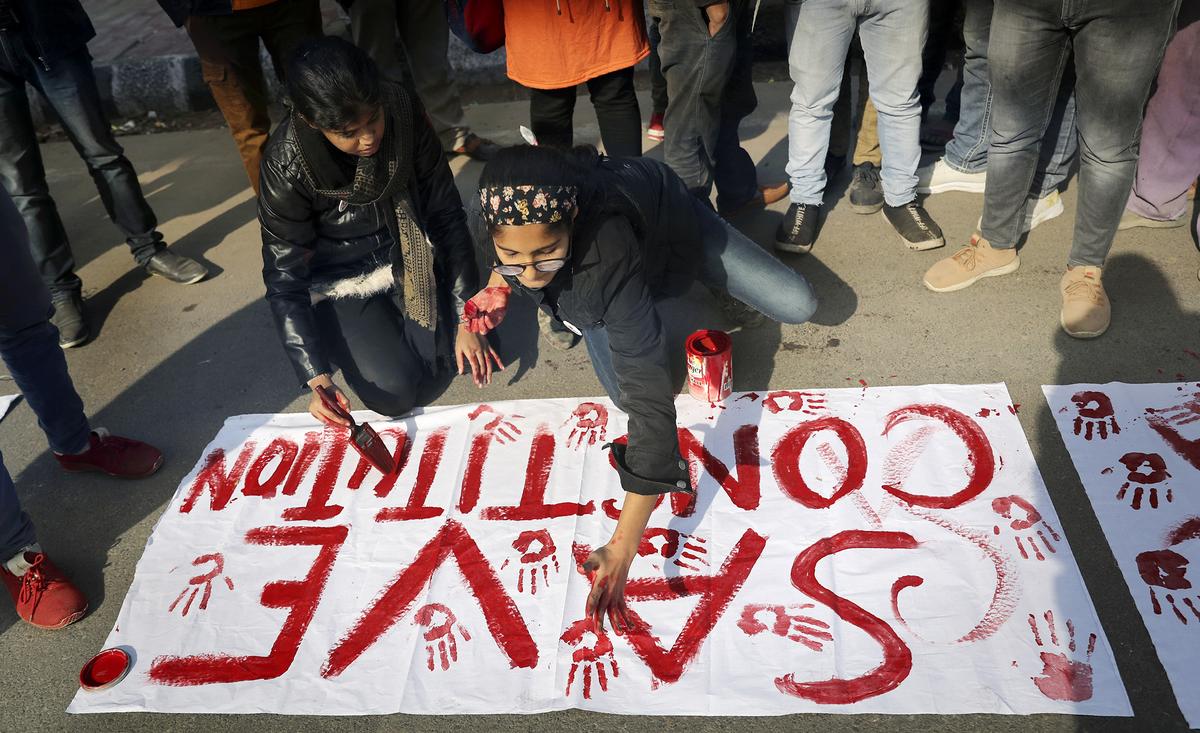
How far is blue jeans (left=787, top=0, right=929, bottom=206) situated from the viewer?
3188mm

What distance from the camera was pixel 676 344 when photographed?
10.8ft

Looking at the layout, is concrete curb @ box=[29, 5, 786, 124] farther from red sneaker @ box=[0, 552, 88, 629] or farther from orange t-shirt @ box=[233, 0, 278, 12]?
red sneaker @ box=[0, 552, 88, 629]

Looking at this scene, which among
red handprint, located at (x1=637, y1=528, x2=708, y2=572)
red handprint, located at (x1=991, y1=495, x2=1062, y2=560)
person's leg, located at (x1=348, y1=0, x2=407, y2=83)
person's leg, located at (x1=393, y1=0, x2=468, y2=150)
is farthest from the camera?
person's leg, located at (x1=393, y1=0, x2=468, y2=150)

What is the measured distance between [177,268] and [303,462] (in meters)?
1.55

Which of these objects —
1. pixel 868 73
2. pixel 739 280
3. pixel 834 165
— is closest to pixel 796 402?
pixel 739 280

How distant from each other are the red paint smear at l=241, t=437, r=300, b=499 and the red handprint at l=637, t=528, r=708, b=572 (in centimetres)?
122

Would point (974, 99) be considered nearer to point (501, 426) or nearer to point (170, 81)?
point (501, 426)

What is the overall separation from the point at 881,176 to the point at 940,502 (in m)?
1.60

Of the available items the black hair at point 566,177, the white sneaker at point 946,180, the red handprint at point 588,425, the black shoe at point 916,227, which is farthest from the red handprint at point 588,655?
the white sneaker at point 946,180

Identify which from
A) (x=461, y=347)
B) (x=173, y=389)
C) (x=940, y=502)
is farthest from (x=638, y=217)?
(x=173, y=389)

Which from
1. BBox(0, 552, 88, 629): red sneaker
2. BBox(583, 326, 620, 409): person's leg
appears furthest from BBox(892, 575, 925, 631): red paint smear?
BBox(0, 552, 88, 629): red sneaker

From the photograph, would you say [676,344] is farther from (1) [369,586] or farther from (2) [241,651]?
(2) [241,651]

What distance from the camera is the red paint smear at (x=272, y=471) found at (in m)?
2.92

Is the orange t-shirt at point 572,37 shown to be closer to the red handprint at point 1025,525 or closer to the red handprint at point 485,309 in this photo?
the red handprint at point 485,309
